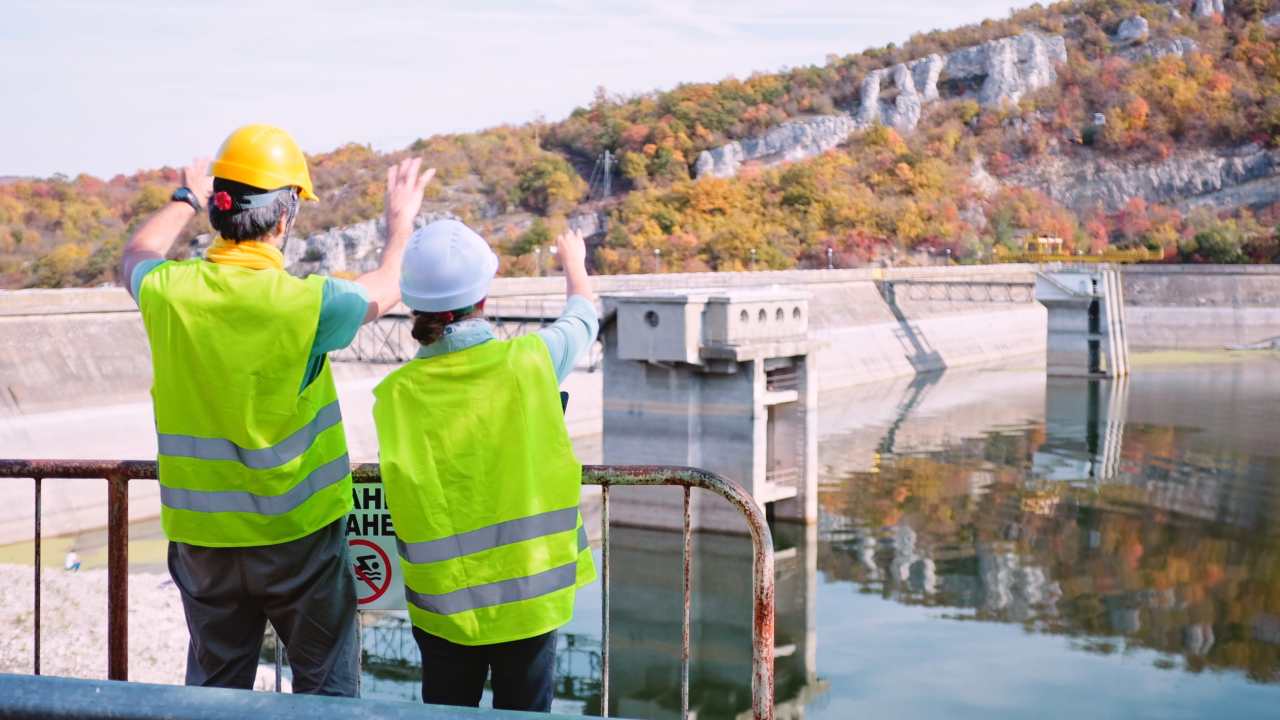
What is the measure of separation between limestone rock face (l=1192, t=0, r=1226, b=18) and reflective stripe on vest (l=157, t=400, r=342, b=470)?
116 m

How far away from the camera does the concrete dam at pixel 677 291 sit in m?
30.0

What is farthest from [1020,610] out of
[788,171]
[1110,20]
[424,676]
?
[1110,20]

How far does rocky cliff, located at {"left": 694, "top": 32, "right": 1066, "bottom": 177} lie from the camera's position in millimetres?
96750

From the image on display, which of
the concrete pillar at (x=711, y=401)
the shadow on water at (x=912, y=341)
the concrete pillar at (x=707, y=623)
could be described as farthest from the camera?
the shadow on water at (x=912, y=341)

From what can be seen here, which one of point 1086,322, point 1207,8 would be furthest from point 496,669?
point 1207,8

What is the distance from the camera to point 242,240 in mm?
4137

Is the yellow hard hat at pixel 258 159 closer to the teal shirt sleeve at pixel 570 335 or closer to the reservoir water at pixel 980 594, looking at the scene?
the teal shirt sleeve at pixel 570 335

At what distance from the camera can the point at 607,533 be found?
4.36 m

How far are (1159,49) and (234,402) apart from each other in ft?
368

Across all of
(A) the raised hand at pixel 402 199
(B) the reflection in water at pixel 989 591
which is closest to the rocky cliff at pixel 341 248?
(B) the reflection in water at pixel 989 591

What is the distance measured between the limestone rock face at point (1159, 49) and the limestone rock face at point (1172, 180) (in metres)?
13.4

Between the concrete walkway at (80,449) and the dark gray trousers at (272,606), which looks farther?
the concrete walkway at (80,449)

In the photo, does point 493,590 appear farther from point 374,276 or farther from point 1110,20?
point 1110,20

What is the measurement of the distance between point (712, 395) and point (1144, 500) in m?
10.7
